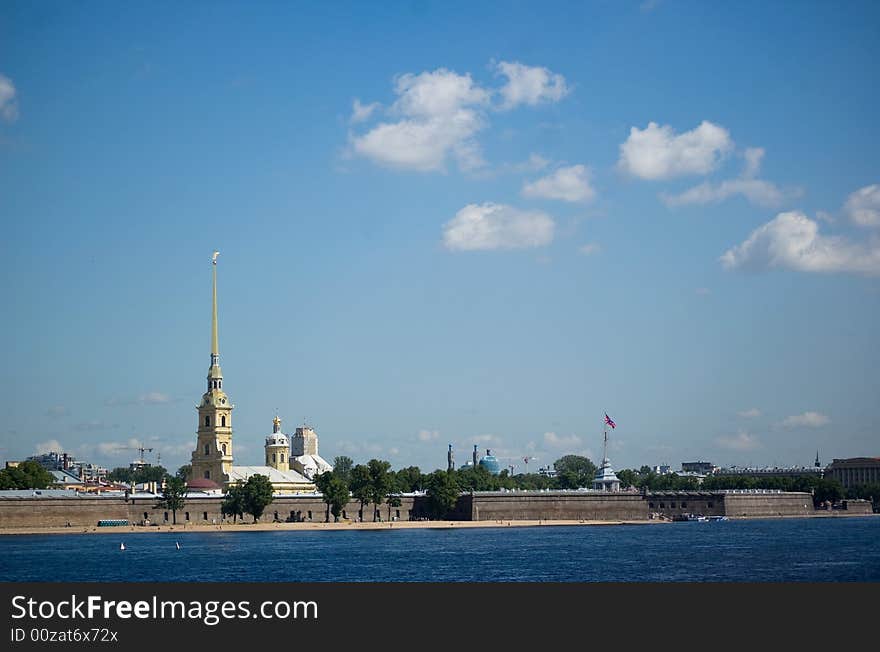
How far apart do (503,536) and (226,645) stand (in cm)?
8380

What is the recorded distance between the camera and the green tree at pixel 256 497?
14275cm

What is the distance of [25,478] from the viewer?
147 m

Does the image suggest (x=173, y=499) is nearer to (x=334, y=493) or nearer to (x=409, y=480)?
(x=334, y=493)

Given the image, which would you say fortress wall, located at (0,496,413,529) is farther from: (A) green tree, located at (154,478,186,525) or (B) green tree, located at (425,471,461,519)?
(B) green tree, located at (425,471,461,519)

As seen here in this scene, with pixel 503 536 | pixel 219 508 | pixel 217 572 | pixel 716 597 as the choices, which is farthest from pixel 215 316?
pixel 716 597

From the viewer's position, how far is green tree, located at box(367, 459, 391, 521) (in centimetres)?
14812

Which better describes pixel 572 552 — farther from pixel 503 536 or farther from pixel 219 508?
pixel 219 508

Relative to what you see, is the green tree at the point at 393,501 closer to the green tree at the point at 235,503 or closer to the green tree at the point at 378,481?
the green tree at the point at 378,481

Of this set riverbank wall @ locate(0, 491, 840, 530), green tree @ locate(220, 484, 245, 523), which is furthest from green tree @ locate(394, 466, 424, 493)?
green tree @ locate(220, 484, 245, 523)

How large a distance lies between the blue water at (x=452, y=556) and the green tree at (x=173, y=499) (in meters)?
10.8

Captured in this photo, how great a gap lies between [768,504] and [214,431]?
248 ft

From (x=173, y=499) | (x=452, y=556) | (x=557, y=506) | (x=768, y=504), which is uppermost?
(x=173, y=499)

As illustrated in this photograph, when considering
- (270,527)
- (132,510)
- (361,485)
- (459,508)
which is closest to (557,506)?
(459,508)

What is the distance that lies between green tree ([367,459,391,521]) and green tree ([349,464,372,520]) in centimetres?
46
